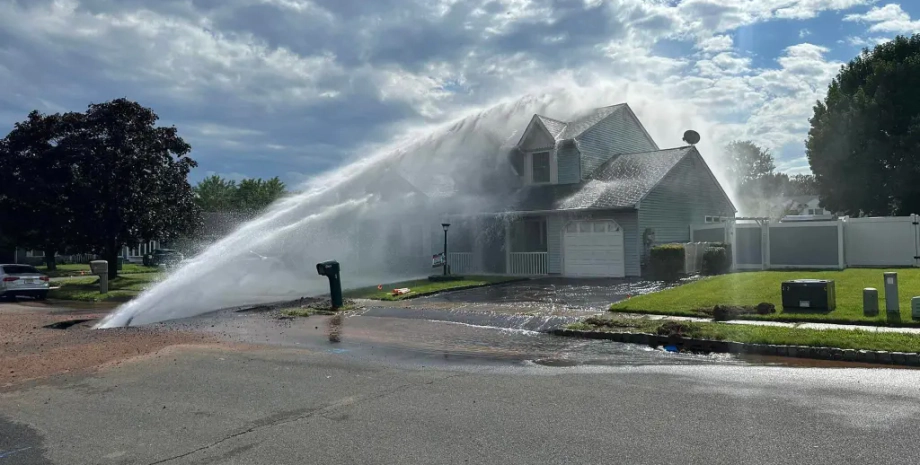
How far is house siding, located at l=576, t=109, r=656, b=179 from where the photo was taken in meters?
28.0

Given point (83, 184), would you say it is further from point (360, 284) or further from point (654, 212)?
point (654, 212)

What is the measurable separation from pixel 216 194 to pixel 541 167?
215ft

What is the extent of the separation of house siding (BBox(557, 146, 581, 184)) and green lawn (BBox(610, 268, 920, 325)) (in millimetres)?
8757

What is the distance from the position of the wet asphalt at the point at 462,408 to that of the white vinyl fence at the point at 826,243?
1544 centimetres

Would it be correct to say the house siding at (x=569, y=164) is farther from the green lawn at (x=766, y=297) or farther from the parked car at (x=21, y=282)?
the parked car at (x=21, y=282)

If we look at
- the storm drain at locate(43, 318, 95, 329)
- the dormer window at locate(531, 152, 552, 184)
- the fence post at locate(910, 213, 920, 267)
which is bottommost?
the storm drain at locate(43, 318, 95, 329)

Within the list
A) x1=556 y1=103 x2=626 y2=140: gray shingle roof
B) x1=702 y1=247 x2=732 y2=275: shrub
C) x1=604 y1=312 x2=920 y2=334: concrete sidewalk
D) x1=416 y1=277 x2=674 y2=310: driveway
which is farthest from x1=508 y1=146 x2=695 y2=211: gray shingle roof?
x1=604 y1=312 x2=920 y2=334: concrete sidewalk

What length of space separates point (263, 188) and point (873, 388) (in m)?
77.3

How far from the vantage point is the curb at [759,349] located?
952 cm

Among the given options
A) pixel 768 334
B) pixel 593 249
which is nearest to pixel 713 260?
pixel 593 249

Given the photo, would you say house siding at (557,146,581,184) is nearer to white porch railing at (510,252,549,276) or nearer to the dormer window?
the dormer window

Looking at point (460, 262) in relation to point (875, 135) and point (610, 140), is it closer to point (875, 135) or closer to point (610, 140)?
point (610, 140)

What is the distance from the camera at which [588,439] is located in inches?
232

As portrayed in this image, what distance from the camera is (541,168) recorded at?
28453 mm
